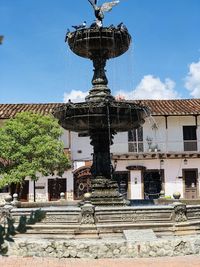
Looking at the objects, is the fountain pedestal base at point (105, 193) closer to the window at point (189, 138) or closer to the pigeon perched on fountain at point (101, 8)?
the pigeon perched on fountain at point (101, 8)

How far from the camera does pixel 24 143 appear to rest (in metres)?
26.5

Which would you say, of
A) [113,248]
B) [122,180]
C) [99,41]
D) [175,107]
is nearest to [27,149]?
[122,180]

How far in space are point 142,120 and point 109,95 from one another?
1.22m

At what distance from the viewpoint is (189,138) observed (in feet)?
114

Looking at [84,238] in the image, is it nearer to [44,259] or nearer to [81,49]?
[44,259]

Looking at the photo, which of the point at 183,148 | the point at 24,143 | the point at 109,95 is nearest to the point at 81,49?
the point at 109,95

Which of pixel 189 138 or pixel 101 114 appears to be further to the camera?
pixel 189 138

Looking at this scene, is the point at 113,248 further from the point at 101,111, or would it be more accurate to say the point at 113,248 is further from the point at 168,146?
the point at 168,146

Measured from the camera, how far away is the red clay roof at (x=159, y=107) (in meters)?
33.8

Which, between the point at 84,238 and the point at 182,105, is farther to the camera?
the point at 182,105

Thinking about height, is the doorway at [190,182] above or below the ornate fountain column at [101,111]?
below

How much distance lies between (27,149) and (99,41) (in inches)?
573

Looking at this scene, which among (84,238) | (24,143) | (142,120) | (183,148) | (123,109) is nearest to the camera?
(84,238)

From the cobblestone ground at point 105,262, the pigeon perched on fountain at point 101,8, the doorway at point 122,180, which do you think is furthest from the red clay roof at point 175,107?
the cobblestone ground at point 105,262
